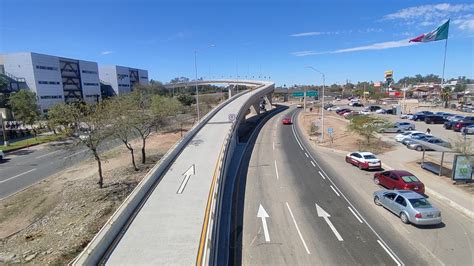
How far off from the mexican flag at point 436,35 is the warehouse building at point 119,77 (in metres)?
101

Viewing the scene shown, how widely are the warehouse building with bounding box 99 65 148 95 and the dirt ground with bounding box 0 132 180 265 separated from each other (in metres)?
93.5

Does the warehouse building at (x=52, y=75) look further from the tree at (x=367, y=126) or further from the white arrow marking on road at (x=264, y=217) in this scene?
the white arrow marking on road at (x=264, y=217)

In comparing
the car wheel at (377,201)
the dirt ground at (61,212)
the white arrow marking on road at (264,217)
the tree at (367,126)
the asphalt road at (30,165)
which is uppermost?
the tree at (367,126)

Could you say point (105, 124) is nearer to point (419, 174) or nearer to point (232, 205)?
point (232, 205)

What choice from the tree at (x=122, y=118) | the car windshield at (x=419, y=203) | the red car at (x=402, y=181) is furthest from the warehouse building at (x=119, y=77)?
the car windshield at (x=419, y=203)

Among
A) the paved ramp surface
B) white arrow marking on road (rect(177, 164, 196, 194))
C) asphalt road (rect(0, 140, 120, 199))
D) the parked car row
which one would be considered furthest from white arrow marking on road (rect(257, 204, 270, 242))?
asphalt road (rect(0, 140, 120, 199))

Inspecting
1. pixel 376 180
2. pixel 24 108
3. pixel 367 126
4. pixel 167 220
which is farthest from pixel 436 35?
pixel 24 108

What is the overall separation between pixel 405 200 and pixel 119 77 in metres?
118

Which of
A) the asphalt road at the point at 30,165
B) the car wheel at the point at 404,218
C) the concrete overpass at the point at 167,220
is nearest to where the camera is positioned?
the concrete overpass at the point at 167,220

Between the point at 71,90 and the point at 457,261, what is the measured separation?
98.0m

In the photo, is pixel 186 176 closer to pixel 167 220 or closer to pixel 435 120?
pixel 167 220

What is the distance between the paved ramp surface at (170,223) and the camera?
9438mm

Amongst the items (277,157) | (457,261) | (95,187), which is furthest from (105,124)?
(457,261)

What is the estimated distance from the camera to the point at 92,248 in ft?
30.2
